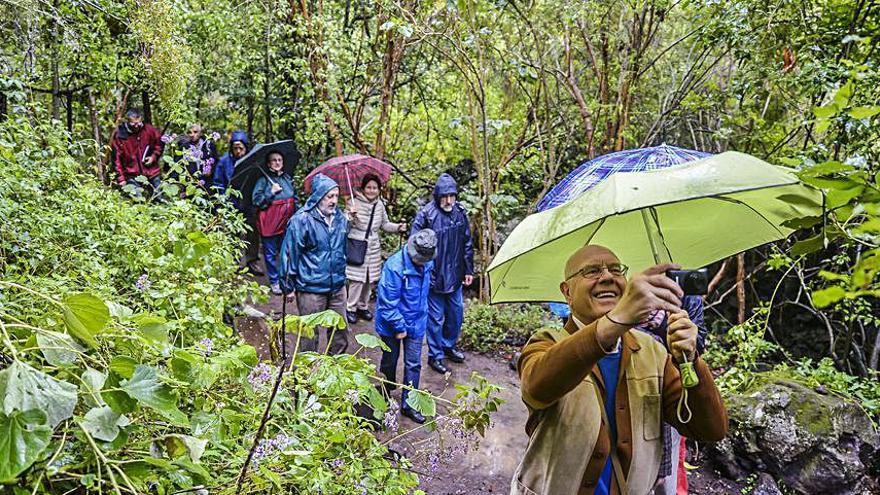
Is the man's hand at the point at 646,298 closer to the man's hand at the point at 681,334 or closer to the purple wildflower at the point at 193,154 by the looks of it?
the man's hand at the point at 681,334

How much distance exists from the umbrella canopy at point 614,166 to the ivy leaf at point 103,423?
7.18 ft

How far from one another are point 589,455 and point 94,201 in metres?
4.25

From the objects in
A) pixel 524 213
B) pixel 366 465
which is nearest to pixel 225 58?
pixel 524 213

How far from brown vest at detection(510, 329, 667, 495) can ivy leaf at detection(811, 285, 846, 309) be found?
118 centimetres

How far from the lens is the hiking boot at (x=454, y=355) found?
23.8 feet

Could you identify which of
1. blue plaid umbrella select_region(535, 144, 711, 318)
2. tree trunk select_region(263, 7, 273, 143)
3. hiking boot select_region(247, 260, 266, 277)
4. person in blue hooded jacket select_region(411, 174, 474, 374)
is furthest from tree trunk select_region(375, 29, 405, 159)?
blue plaid umbrella select_region(535, 144, 711, 318)

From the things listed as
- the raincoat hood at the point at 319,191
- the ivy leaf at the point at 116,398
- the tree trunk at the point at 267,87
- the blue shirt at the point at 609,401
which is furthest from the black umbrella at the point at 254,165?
the ivy leaf at the point at 116,398

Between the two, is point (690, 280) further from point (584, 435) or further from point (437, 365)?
point (437, 365)

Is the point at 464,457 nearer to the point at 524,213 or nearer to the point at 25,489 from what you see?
the point at 25,489

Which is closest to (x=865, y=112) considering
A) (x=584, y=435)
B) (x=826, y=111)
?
(x=826, y=111)

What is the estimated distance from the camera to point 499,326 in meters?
8.32

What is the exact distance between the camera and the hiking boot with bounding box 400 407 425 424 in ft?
17.7

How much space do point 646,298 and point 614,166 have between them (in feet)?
5.32

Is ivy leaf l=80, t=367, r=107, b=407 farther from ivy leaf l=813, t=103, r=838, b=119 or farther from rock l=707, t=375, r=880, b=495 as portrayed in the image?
rock l=707, t=375, r=880, b=495
